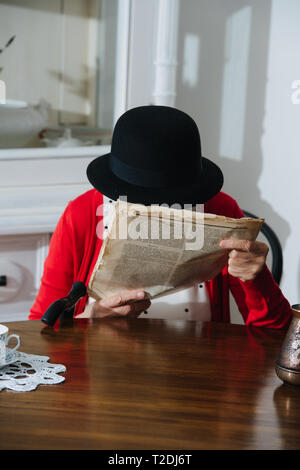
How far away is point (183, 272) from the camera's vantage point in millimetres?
1302

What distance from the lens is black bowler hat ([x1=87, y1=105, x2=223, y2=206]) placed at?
1321 millimetres

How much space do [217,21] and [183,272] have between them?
1.49 m

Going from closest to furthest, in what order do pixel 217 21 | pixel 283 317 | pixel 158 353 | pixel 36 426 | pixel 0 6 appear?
pixel 36 426
pixel 158 353
pixel 283 317
pixel 0 6
pixel 217 21

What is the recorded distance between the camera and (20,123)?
7.10 ft

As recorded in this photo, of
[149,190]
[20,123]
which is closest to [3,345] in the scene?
[149,190]

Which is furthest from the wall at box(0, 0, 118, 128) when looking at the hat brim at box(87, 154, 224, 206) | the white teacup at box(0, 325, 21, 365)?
the white teacup at box(0, 325, 21, 365)

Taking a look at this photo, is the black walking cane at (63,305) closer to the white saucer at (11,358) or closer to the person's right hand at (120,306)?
the person's right hand at (120,306)

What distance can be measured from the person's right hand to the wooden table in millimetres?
30

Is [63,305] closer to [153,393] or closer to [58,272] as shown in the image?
[58,272]

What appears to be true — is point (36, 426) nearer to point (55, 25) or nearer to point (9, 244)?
point (9, 244)

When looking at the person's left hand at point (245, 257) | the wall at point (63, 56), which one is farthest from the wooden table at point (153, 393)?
the wall at point (63, 56)

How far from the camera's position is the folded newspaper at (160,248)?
1180 millimetres

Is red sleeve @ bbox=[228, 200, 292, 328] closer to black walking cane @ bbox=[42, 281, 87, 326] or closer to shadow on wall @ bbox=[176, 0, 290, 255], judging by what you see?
black walking cane @ bbox=[42, 281, 87, 326]

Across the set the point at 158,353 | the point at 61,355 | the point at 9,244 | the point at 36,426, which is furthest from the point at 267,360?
the point at 9,244
